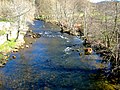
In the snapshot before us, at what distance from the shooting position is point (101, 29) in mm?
62625

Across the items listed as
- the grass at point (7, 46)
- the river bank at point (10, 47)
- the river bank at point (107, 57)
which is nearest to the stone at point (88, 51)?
the river bank at point (107, 57)

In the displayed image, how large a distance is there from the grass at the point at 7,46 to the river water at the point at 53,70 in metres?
3.12

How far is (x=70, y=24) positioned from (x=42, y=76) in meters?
59.2

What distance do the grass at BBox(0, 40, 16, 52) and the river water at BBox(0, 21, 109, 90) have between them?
3122mm

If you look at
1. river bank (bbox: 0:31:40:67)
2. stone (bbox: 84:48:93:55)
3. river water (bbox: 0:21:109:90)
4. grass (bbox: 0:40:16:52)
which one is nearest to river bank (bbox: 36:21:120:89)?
river water (bbox: 0:21:109:90)

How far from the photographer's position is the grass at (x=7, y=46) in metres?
57.6

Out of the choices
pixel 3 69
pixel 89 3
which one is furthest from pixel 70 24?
pixel 3 69

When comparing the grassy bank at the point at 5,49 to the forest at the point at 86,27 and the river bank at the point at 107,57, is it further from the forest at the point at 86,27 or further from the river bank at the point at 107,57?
the river bank at the point at 107,57

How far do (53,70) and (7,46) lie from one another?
19369 millimetres

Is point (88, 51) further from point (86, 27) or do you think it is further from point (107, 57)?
point (86, 27)

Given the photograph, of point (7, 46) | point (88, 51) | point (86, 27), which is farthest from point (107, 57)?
point (86, 27)

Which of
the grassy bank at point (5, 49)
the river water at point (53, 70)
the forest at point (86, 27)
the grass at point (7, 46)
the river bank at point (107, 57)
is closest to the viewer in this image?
the river water at point (53, 70)

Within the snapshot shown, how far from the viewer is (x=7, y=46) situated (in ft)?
197

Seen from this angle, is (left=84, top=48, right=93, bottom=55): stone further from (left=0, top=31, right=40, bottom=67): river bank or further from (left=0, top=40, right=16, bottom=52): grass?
(left=0, top=40, right=16, bottom=52): grass
